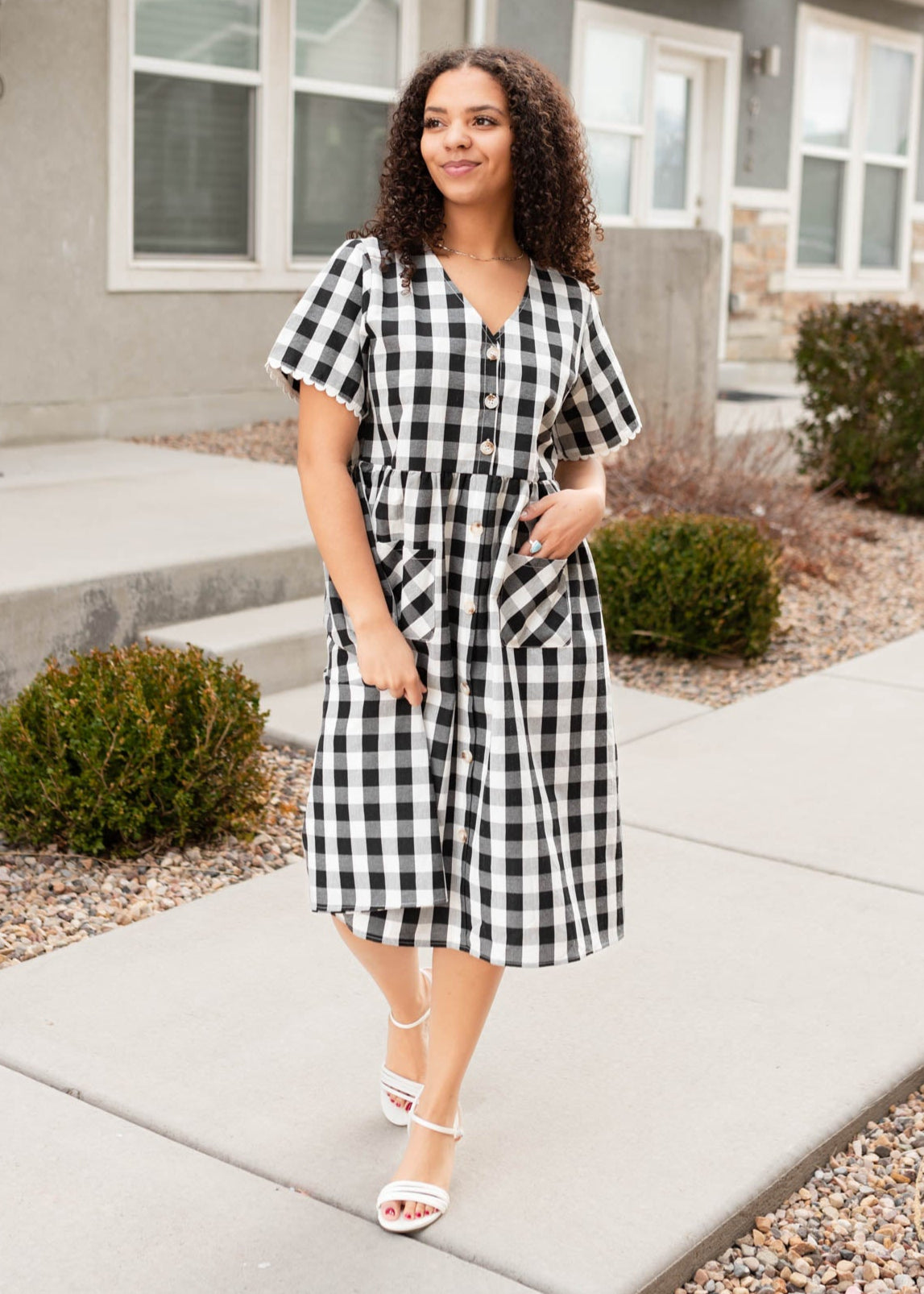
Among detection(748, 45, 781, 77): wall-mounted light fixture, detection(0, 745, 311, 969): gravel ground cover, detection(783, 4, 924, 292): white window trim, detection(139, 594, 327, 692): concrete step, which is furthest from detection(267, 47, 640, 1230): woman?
detection(783, 4, 924, 292): white window trim

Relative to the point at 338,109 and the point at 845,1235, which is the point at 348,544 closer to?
the point at 845,1235

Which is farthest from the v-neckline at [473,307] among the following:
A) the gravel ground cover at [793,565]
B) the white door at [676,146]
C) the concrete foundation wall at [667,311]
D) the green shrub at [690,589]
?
the white door at [676,146]

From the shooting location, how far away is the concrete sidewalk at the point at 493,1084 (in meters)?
2.13

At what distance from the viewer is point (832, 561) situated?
6.96 metres

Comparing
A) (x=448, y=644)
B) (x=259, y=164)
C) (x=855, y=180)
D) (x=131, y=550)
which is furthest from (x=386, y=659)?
(x=855, y=180)

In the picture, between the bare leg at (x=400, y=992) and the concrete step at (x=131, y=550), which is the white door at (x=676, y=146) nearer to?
→ the concrete step at (x=131, y=550)

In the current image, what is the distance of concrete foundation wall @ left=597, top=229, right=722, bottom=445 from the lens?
8.27 m

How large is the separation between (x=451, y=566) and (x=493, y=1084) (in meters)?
0.94

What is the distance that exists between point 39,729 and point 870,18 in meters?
11.9

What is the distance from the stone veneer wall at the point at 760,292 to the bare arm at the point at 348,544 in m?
10.7

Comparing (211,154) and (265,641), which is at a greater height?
(211,154)

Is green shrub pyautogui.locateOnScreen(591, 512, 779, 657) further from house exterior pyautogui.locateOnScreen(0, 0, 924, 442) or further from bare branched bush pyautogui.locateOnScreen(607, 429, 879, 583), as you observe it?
house exterior pyautogui.locateOnScreen(0, 0, 924, 442)

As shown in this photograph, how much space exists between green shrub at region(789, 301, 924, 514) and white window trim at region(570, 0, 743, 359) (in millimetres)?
2534

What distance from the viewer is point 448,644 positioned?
7.14 ft
